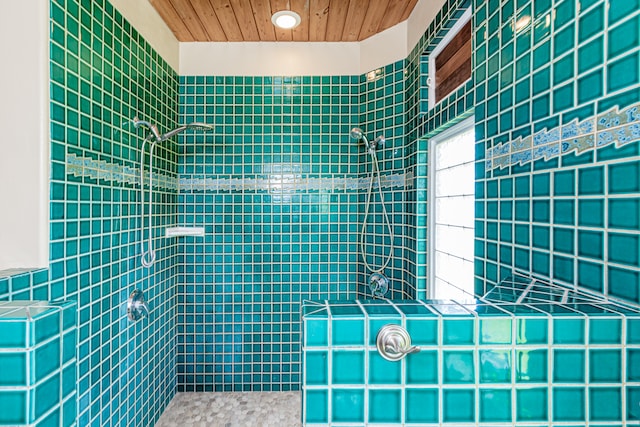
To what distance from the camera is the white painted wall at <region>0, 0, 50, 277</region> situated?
1235 millimetres

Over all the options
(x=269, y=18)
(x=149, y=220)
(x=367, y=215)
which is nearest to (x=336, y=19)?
(x=269, y=18)

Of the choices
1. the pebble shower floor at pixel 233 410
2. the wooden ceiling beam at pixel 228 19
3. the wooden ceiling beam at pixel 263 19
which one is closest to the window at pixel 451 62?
the wooden ceiling beam at pixel 263 19

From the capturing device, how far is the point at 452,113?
1677 millimetres

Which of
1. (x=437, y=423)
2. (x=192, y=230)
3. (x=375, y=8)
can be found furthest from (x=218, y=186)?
(x=437, y=423)

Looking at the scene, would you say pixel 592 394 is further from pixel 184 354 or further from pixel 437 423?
pixel 184 354

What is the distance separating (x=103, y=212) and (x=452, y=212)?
177 cm

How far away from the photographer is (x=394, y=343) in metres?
0.69

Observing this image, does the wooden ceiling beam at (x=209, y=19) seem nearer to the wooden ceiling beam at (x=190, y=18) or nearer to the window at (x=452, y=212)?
the wooden ceiling beam at (x=190, y=18)

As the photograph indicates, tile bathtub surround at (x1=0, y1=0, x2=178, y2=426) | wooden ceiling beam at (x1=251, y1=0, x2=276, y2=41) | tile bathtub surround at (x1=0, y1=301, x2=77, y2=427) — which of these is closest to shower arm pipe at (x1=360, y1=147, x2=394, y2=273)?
wooden ceiling beam at (x1=251, y1=0, x2=276, y2=41)

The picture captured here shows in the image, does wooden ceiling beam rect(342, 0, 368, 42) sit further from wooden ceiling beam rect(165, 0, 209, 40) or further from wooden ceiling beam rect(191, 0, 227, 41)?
wooden ceiling beam rect(165, 0, 209, 40)

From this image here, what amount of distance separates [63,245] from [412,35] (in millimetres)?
2226

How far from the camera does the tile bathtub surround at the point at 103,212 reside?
134 centimetres

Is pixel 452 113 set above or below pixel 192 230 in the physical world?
above

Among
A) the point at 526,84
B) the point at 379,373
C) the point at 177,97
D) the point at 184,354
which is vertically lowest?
the point at 184,354
